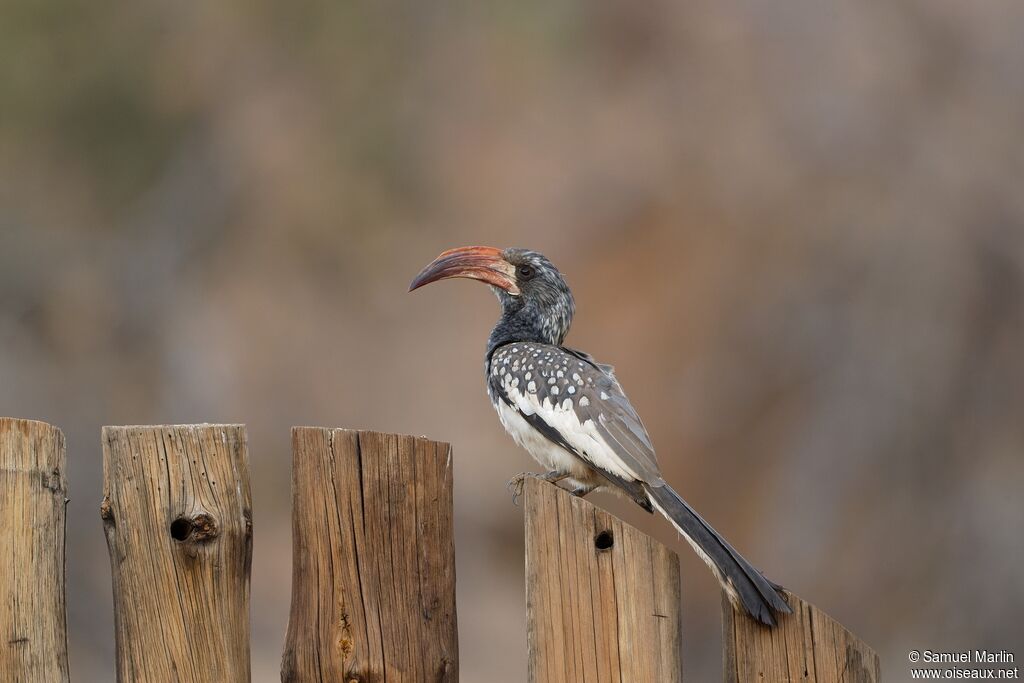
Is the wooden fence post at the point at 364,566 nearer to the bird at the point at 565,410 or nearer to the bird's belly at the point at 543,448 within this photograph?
the bird at the point at 565,410

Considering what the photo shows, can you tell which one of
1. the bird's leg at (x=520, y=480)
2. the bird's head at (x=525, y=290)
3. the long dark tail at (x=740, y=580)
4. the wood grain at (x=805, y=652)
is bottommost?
the wood grain at (x=805, y=652)

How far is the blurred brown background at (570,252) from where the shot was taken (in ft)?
24.8

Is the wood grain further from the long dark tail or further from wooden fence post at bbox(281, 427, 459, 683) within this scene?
wooden fence post at bbox(281, 427, 459, 683)

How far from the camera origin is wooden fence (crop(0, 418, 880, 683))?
8.00ft

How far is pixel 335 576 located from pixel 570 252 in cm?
604

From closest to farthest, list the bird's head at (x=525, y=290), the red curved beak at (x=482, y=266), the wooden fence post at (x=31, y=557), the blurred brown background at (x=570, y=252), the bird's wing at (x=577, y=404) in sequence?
1. the wooden fence post at (x=31, y=557)
2. the bird's wing at (x=577, y=404)
3. the red curved beak at (x=482, y=266)
4. the bird's head at (x=525, y=290)
5. the blurred brown background at (x=570, y=252)

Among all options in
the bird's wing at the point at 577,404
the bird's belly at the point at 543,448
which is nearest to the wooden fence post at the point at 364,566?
the bird's wing at the point at 577,404

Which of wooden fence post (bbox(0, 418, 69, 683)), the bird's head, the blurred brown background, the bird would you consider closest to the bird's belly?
the bird

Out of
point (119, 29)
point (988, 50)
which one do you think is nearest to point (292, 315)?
point (119, 29)

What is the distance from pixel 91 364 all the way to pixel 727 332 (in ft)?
16.4

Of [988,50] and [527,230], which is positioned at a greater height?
[988,50]

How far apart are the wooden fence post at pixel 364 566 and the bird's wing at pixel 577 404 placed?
731 millimetres

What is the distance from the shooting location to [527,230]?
336 inches

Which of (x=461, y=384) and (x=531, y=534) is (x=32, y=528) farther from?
(x=461, y=384)
